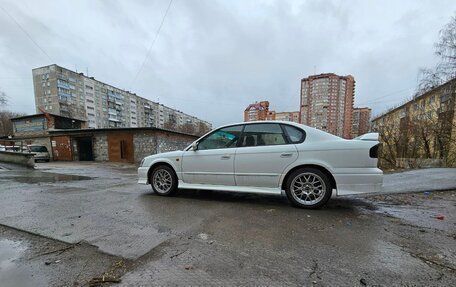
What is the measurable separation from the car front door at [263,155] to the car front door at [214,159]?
157 mm

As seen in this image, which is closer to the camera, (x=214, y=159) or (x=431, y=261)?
(x=431, y=261)

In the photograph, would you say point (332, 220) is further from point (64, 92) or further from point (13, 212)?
point (64, 92)

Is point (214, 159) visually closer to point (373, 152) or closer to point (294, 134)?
point (294, 134)

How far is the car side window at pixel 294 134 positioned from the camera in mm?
3579

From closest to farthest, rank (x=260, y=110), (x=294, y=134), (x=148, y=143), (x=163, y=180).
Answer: (x=294, y=134)
(x=163, y=180)
(x=148, y=143)
(x=260, y=110)

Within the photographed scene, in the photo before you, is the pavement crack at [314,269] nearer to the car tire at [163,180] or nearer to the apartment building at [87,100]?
the car tire at [163,180]

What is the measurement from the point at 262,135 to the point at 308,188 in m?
1.25

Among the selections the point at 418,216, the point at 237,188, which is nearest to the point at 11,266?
the point at 237,188

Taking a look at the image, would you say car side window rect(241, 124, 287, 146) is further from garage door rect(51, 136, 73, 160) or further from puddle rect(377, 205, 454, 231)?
garage door rect(51, 136, 73, 160)

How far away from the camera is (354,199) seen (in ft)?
13.5

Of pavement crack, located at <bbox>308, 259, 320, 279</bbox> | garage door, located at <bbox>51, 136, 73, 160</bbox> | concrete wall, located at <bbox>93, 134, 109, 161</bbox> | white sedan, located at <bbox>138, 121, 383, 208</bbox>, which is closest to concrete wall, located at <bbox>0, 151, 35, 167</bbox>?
concrete wall, located at <bbox>93, 134, 109, 161</bbox>

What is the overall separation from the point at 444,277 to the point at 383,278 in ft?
1.65

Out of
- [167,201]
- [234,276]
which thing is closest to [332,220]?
[234,276]

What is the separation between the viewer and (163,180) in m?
4.53
